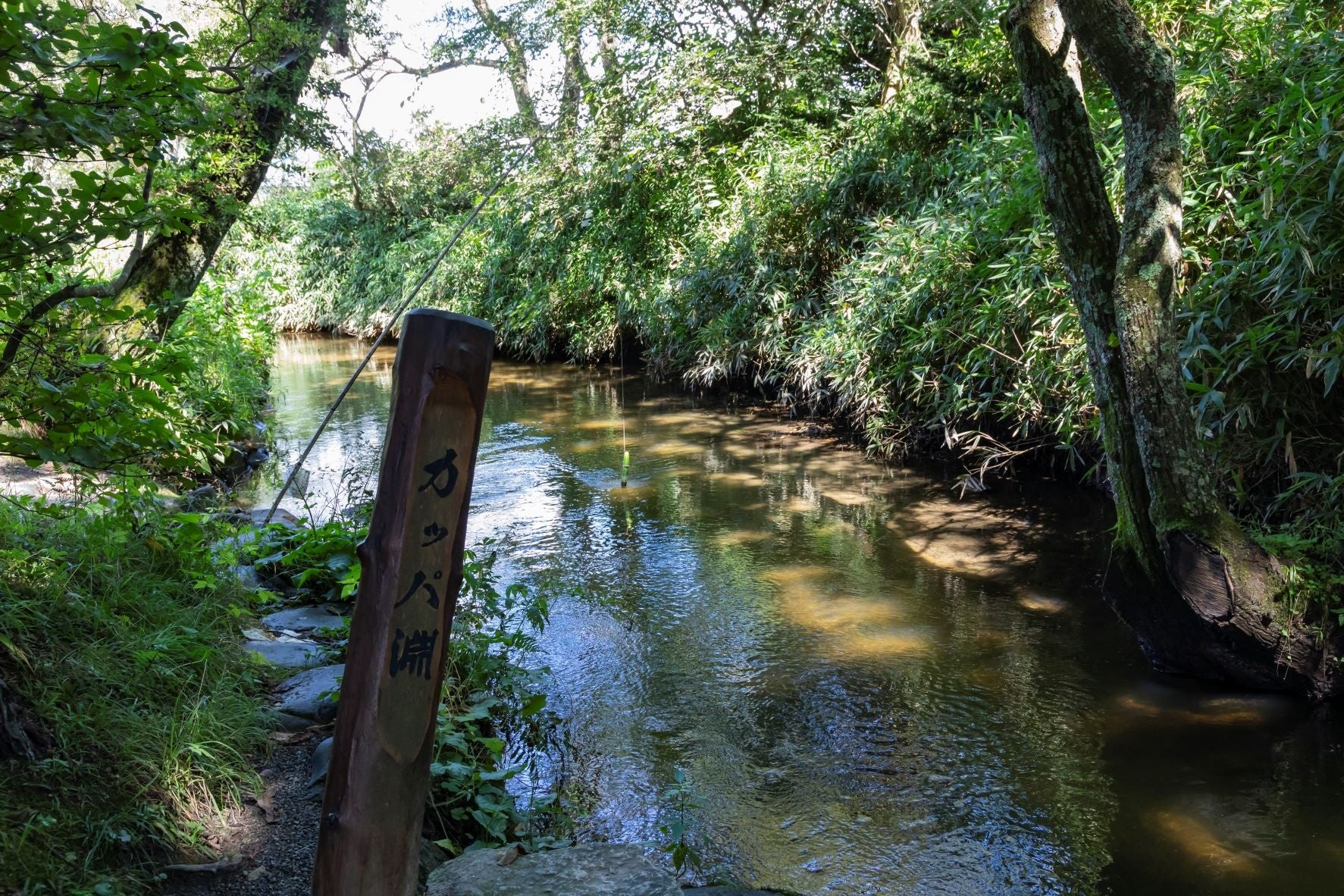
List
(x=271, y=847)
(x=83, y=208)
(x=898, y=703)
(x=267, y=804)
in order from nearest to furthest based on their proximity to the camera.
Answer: (x=83, y=208), (x=271, y=847), (x=267, y=804), (x=898, y=703)

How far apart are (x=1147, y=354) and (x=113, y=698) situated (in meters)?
3.49

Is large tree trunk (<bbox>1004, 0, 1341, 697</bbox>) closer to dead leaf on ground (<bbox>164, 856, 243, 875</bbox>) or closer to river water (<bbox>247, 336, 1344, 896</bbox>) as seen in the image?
river water (<bbox>247, 336, 1344, 896</bbox>)

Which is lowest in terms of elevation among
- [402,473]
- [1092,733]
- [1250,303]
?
[1092,733]

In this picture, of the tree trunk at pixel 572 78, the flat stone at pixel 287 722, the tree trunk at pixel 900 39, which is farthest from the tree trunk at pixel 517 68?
the flat stone at pixel 287 722

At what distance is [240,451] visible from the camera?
7.31 metres

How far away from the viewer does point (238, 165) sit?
17.6 feet

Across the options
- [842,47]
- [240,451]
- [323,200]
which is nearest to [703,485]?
[240,451]

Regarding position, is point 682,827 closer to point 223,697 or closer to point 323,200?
point 223,697

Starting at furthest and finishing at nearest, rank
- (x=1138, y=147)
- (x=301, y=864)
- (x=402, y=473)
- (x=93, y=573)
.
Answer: (x=1138, y=147), (x=93, y=573), (x=301, y=864), (x=402, y=473)

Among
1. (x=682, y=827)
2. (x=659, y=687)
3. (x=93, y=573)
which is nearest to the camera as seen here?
(x=682, y=827)

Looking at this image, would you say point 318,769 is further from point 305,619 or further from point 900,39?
point 900,39

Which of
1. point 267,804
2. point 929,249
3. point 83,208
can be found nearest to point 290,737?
point 267,804

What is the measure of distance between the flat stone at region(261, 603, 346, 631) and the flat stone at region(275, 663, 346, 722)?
0.39 m

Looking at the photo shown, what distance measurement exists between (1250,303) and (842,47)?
7.33m
